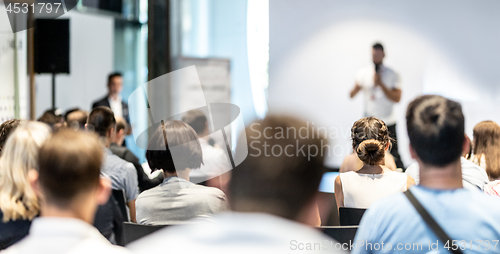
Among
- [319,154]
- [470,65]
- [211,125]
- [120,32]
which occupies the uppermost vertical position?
[120,32]

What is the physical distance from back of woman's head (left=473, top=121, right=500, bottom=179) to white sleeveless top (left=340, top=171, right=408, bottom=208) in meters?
1.05

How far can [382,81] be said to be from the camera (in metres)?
4.73

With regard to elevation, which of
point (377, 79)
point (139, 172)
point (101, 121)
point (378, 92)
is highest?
point (377, 79)

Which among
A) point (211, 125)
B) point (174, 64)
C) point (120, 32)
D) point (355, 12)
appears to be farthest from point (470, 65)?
point (120, 32)

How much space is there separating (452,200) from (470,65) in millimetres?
4156

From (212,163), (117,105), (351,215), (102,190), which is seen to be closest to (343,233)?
(351,215)

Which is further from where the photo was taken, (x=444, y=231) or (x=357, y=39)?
(x=357, y=39)

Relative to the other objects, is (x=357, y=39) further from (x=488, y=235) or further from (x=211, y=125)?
(x=488, y=235)

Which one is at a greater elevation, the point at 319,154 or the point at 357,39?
the point at 357,39

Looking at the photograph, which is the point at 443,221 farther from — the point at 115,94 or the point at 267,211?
the point at 115,94

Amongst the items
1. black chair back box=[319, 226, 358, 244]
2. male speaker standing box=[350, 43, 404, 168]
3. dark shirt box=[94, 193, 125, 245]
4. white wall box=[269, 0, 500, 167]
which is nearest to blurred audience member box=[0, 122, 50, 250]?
dark shirt box=[94, 193, 125, 245]

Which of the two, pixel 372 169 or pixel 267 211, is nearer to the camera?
pixel 267 211

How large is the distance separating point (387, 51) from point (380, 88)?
51 cm

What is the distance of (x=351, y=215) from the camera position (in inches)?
78.0
